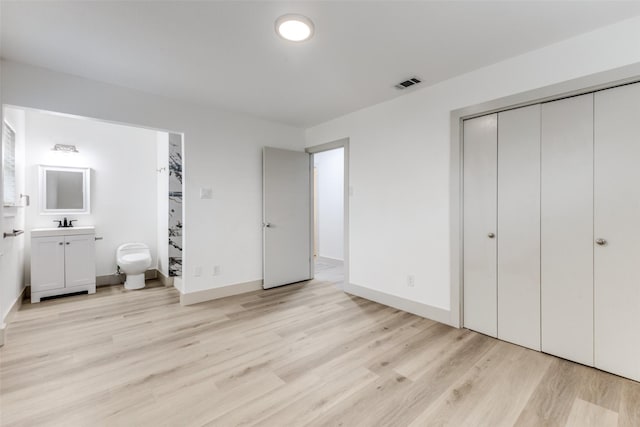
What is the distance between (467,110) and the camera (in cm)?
257

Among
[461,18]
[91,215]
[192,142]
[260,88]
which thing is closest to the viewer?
[461,18]

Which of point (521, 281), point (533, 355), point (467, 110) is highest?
point (467, 110)

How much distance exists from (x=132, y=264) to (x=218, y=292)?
1356mm

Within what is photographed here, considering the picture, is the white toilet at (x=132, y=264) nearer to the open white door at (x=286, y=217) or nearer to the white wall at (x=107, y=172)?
the white wall at (x=107, y=172)

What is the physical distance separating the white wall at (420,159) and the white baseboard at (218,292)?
1343mm

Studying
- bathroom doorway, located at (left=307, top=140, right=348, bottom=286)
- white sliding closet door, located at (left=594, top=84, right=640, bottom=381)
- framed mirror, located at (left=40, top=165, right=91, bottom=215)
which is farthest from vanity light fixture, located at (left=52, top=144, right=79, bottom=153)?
white sliding closet door, located at (left=594, top=84, right=640, bottom=381)

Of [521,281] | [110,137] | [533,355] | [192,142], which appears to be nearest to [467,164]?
[521,281]

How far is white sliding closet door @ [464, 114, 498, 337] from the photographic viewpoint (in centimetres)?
248

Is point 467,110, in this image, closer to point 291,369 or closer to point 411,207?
point 411,207

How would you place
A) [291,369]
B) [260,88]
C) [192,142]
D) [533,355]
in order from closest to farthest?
[291,369] < [533,355] < [260,88] < [192,142]

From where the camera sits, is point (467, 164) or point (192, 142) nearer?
point (467, 164)

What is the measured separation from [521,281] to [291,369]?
1.97 m

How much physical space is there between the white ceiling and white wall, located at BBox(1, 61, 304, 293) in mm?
158

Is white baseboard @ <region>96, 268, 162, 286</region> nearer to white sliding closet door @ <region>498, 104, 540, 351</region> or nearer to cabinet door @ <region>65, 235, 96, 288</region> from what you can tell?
cabinet door @ <region>65, 235, 96, 288</region>
